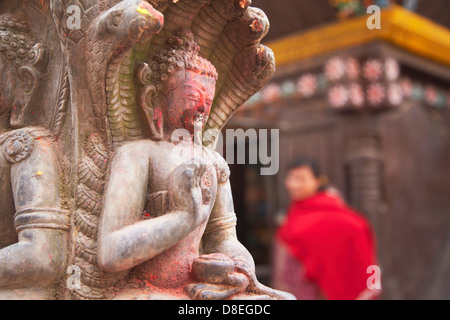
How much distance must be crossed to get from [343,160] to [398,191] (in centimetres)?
72

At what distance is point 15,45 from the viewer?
1.75 meters

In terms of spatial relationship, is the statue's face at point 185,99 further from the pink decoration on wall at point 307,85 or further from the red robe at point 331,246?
the pink decoration on wall at point 307,85

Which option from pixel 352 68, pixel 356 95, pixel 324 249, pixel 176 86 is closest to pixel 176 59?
pixel 176 86

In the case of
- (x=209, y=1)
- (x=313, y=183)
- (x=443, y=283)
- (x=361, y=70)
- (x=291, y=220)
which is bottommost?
(x=443, y=283)

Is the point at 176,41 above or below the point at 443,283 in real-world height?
above

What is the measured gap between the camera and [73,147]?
1652mm

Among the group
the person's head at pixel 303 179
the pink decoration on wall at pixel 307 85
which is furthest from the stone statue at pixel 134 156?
the pink decoration on wall at pixel 307 85

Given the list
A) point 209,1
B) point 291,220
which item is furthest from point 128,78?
point 291,220

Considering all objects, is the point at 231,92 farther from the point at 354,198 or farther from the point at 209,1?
the point at 354,198

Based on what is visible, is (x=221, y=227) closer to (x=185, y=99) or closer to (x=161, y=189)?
(x=161, y=189)

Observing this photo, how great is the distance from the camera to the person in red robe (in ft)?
12.2

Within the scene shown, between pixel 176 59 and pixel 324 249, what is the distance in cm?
252

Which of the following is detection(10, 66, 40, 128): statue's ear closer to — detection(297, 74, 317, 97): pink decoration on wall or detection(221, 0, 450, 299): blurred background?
detection(221, 0, 450, 299): blurred background
